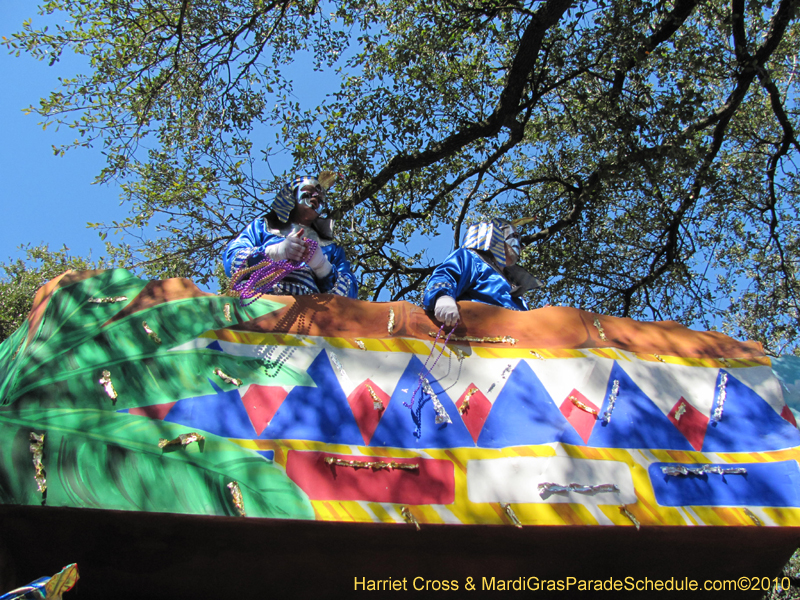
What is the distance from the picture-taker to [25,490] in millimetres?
2008

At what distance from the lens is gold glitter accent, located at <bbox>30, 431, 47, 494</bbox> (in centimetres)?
203

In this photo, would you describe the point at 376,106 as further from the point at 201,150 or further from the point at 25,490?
the point at 25,490

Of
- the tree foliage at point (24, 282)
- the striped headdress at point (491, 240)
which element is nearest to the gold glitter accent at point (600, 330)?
the striped headdress at point (491, 240)

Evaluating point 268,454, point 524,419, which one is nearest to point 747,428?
point 524,419

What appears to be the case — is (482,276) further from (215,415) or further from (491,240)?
(215,415)

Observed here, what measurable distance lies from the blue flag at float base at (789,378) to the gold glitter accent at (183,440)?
9.12 ft

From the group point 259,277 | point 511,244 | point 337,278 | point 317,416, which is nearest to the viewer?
point 317,416

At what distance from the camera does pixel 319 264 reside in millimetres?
3523

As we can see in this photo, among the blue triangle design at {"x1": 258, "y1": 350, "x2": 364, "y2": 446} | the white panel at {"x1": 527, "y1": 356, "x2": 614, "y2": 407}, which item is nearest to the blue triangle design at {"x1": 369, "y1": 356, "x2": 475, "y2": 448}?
the blue triangle design at {"x1": 258, "y1": 350, "x2": 364, "y2": 446}

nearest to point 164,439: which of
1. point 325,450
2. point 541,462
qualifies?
point 325,450

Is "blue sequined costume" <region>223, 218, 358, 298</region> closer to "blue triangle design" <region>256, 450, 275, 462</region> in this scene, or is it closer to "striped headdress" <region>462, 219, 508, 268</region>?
"striped headdress" <region>462, 219, 508, 268</region>

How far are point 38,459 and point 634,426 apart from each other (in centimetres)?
237

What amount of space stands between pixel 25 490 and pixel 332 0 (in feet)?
19.5

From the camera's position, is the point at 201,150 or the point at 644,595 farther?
the point at 201,150
